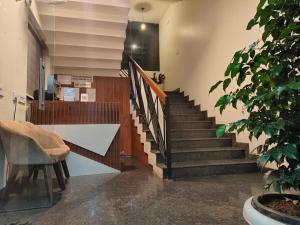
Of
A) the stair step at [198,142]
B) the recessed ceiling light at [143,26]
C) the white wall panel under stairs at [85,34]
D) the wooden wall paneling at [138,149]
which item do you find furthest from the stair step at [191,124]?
the recessed ceiling light at [143,26]

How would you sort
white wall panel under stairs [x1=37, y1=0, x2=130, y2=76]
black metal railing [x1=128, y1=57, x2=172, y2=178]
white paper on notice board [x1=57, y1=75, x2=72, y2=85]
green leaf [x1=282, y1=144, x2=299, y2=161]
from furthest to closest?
1. white paper on notice board [x1=57, y1=75, x2=72, y2=85]
2. white wall panel under stairs [x1=37, y1=0, x2=130, y2=76]
3. black metal railing [x1=128, y1=57, x2=172, y2=178]
4. green leaf [x1=282, y1=144, x2=299, y2=161]

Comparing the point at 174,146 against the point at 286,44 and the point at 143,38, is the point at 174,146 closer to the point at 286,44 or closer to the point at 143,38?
the point at 286,44

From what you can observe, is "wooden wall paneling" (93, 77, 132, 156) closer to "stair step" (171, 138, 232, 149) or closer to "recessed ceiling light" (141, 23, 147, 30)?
"stair step" (171, 138, 232, 149)

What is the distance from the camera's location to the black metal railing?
9.50 feet

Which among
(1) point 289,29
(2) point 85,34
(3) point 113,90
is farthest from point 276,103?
(3) point 113,90

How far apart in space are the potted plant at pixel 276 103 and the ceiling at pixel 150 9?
578 centimetres

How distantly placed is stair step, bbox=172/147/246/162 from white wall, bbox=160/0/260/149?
26cm

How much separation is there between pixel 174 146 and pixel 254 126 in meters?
2.67

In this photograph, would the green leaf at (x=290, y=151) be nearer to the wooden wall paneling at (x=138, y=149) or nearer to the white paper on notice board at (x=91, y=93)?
the wooden wall paneling at (x=138, y=149)

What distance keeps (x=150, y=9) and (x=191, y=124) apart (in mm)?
4073

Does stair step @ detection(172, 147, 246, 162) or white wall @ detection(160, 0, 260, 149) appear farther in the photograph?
white wall @ detection(160, 0, 260, 149)

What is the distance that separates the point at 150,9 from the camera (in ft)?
22.1

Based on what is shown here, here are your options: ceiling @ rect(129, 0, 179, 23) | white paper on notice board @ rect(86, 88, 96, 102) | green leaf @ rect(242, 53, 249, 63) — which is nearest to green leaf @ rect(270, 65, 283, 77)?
green leaf @ rect(242, 53, 249, 63)

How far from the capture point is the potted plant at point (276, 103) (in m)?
0.82
